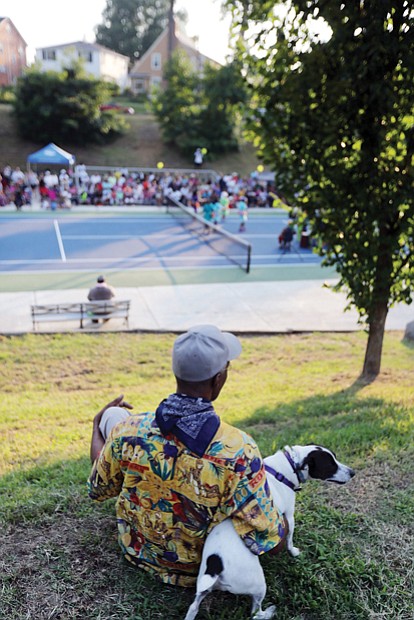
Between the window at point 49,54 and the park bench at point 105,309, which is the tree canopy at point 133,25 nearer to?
the window at point 49,54

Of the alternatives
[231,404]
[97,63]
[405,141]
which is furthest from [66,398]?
[97,63]

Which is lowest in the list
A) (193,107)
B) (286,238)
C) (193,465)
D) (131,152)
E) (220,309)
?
(220,309)

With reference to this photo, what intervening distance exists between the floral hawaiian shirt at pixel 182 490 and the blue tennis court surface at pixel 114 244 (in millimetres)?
14878

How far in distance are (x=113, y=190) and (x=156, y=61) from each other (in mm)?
44487

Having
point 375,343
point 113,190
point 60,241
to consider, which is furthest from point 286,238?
point 113,190

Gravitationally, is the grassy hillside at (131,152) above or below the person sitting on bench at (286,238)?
above

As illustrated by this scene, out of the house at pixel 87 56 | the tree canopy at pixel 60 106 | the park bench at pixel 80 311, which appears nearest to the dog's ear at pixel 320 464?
the park bench at pixel 80 311

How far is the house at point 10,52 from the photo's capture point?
192ft

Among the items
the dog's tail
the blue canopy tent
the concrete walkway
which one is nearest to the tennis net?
the concrete walkway

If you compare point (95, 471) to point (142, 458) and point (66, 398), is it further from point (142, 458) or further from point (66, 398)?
point (66, 398)

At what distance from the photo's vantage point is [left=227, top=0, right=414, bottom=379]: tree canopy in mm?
6152

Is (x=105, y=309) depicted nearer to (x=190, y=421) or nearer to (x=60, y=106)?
(x=190, y=421)

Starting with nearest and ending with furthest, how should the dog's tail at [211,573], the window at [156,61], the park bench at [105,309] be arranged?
the dog's tail at [211,573] → the park bench at [105,309] → the window at [156,61]

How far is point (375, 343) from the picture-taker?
838 centimetres
